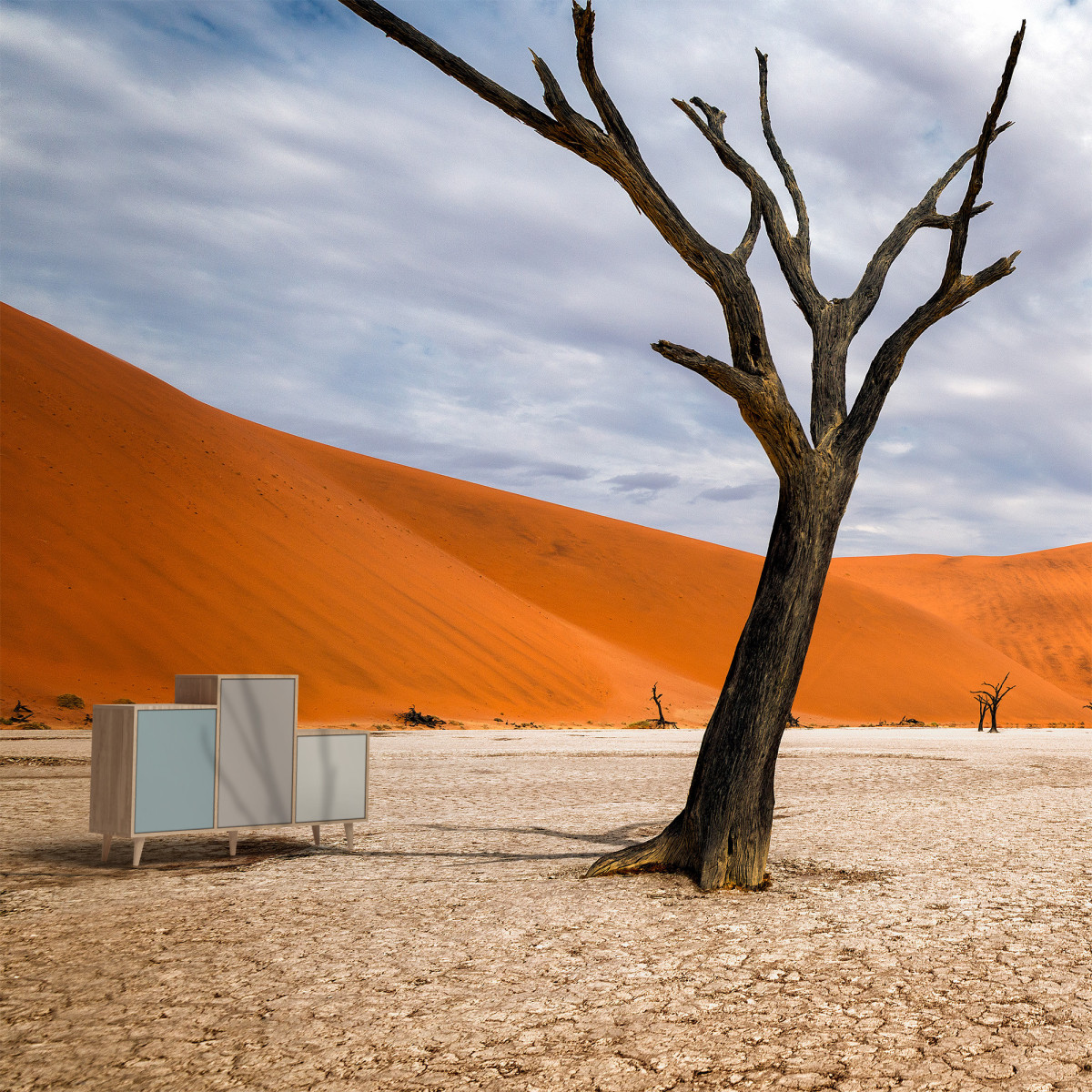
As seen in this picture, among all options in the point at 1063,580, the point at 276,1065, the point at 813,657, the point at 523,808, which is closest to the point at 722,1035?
the point at 276,1065

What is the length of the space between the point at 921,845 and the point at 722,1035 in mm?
4550

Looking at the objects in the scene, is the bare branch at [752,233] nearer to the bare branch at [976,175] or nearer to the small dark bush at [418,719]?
the bare branch at [976,175]

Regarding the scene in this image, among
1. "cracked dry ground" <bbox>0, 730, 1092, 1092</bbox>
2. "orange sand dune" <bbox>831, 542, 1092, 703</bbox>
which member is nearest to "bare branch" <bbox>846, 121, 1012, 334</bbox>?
"cracked dry ground" <bbox>0, 730, 1092, 1092</bbox>

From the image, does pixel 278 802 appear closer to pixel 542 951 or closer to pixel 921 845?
pixel 542 951

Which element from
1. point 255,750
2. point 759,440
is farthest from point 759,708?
Answer: point 255,750

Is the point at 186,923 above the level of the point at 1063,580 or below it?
below

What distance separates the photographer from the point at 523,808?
9375 mm

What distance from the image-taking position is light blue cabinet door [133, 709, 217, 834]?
19.7 feet

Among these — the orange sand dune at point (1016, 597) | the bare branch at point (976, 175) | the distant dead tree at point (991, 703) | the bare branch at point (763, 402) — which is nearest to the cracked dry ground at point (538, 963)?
the bare branch at point (763, 402)

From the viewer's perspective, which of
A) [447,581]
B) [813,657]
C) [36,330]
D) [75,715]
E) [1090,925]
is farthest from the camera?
[813,657]

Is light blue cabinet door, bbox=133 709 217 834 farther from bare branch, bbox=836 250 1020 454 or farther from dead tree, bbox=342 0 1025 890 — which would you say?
bare branch, bbox=836 250 1020 454

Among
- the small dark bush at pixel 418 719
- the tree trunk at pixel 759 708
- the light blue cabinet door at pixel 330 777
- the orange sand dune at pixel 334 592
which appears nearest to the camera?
the tree trunk at pixel 759 708

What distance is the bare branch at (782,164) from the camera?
6.83m

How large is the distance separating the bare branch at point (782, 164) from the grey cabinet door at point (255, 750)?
→ 5037 mm
